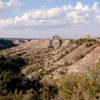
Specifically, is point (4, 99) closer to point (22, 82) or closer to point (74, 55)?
point (22, 82)

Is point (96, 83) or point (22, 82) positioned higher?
point (96, 83)

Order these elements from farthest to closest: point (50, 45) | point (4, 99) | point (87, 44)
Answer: point (50, 45) → point (87, 44) → point (4, 99)

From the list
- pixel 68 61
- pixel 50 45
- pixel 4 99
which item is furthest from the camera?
pixel 50 45

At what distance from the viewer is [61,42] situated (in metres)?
121

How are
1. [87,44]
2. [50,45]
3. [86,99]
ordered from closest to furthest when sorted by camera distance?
1. [86,99]
2. [87,44]
3. [50,45]

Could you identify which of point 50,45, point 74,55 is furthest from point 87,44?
point 50,45

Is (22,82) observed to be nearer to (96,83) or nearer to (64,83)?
(64,83)

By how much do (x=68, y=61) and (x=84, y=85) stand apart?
2993 cm

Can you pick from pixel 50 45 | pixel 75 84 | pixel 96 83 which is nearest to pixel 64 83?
pixel 75 84

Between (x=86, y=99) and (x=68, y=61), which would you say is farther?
(x=68, y=61)

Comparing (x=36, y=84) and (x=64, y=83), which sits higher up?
(x=64, y=83)

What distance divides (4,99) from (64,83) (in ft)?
21.0

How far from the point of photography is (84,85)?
1384 centimetres

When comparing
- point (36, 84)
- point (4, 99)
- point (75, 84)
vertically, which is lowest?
point (36, 84)
